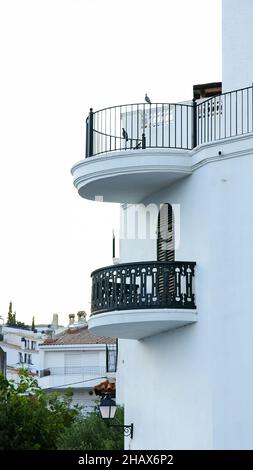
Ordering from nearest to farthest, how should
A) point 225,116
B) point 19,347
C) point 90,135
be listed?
point 225,116, point 90,135, point 19,347

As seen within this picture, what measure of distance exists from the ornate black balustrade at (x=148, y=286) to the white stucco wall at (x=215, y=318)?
0.23 meters

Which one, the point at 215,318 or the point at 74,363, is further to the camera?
the point at 74,363

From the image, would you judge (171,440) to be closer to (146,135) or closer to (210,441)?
(210,441)

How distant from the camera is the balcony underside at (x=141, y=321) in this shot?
2178cm

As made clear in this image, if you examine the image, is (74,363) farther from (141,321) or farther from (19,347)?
(141,321)

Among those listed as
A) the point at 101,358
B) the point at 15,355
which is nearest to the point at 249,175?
the point at 101,358

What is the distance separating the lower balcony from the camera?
21844 millimetres

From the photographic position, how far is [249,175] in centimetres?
2123

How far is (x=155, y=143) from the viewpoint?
24016 millimetres

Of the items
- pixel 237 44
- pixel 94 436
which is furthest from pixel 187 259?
pixel 94 436

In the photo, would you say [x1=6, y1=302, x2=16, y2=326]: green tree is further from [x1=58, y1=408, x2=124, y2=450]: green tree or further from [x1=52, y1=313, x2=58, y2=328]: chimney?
[x1=58, y1=408, x2=124, y2=450]: green tree

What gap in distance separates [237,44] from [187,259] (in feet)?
13.6
